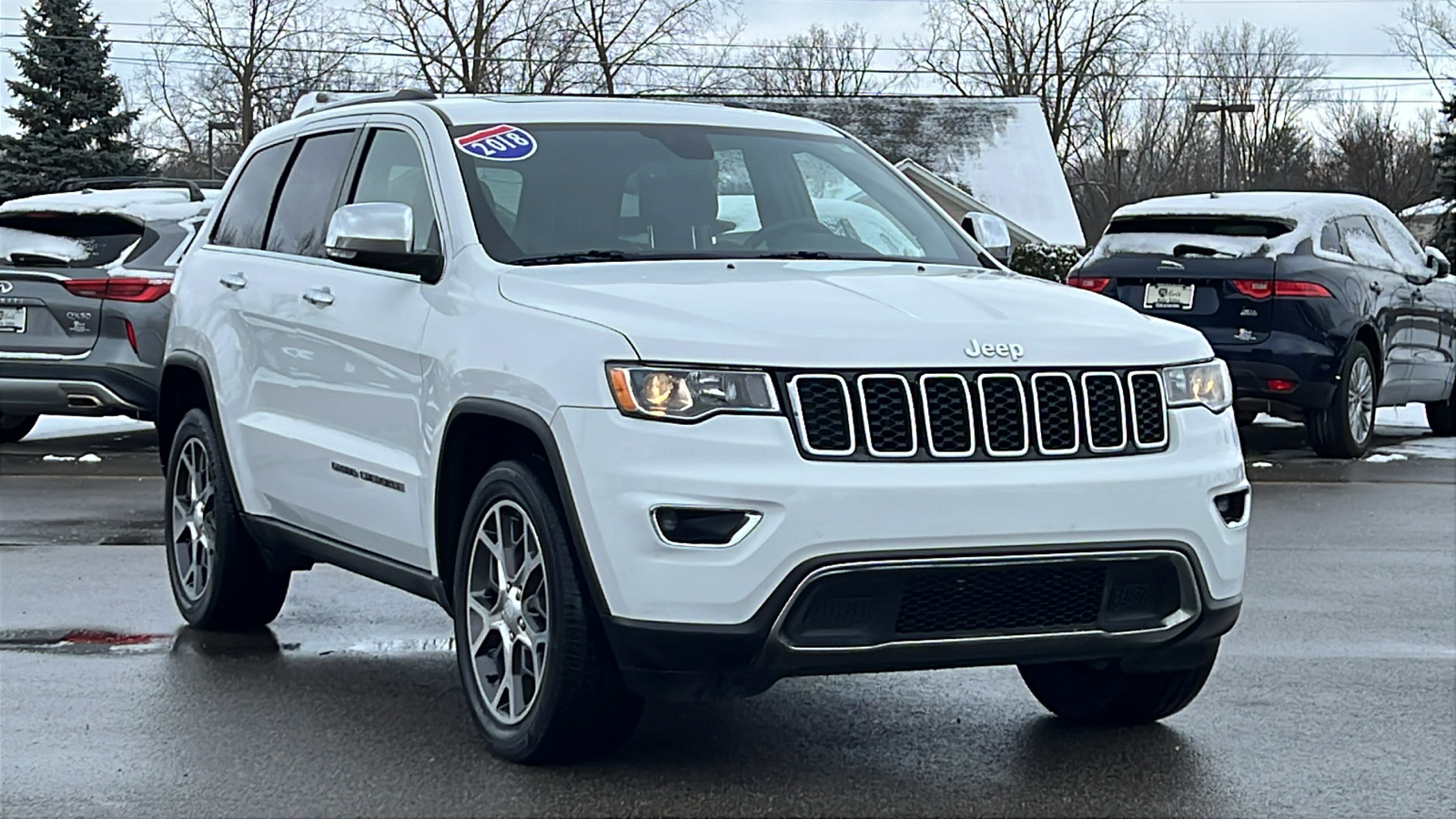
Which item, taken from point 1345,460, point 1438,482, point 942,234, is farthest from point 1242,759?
point 1345,460

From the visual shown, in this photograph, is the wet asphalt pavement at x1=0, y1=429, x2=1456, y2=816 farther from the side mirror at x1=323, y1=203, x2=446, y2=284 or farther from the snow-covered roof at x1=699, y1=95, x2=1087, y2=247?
the snow-covered roof at x1=699, y1=95, x2=1087, y2=247

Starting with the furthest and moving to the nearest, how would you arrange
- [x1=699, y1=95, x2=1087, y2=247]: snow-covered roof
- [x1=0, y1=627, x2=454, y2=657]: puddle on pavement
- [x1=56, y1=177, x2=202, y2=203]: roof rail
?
[x1=699, y1=95, x2=1087, y2=247]: snow-covered roof
[x1=56, y1=177, x2=202, y2=203]: roof rail
[x1=0, y1=627, x2=454, y2=657]: puddle on pavement

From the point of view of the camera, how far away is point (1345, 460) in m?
13.9

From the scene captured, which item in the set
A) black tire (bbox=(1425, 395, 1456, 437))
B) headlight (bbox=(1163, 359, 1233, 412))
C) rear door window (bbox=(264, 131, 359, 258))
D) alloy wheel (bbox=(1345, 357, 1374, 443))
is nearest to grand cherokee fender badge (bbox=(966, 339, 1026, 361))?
headlight (bbox=(1163, 359, 1233, 412))

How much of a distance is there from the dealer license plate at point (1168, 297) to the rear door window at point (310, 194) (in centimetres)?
817

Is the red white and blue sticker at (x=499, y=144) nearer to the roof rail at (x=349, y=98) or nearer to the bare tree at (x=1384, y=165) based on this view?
the roof rail at (x=349, y=98)

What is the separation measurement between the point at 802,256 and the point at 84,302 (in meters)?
8.25

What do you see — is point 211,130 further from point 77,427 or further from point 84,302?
point 84,302

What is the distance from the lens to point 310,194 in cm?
671

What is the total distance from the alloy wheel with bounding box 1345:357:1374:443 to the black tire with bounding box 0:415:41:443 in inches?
365

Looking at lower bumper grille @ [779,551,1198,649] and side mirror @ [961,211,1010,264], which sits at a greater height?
side mirror @ [961,211,1010,264]

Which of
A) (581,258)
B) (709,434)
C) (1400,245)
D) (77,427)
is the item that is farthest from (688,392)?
(77,427)

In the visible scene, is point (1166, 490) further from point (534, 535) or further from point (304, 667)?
point (304, 667)

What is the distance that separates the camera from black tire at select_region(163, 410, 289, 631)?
6852 mm
